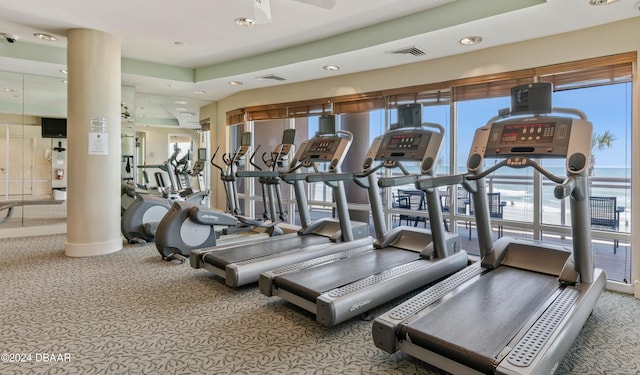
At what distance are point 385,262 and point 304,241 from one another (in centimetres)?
130

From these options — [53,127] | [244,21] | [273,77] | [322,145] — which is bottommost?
[322,145]

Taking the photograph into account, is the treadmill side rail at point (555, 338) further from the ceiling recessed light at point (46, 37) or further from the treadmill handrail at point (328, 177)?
the ceiling recessed light at point (46, 37)

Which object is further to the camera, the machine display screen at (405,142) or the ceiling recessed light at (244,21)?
the ceiling recessed light at (244,21)

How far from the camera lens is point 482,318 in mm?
2182

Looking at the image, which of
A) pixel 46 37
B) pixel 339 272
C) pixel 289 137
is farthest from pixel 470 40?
pixel 46 37

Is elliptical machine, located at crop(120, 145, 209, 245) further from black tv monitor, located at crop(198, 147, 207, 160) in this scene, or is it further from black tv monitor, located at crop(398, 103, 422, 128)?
black tv monitor, located at crop(398, 103, 422, 128)

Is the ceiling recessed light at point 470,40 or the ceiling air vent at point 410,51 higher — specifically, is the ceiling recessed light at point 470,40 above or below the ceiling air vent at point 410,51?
below

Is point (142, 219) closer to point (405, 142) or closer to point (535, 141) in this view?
point (405, 142)

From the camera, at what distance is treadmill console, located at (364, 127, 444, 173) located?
341 centimetres

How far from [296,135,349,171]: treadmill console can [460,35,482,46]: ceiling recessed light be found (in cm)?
168

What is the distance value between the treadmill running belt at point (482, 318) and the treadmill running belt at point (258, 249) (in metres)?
2.06

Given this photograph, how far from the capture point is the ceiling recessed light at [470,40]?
12.6ft

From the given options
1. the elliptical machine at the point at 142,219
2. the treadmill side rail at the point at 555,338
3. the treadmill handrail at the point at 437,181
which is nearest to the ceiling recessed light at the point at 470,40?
the treadmill handrail at the point at 437,181

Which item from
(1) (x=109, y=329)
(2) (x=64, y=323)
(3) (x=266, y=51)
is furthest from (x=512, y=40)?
(2) (x=64, y=323)
